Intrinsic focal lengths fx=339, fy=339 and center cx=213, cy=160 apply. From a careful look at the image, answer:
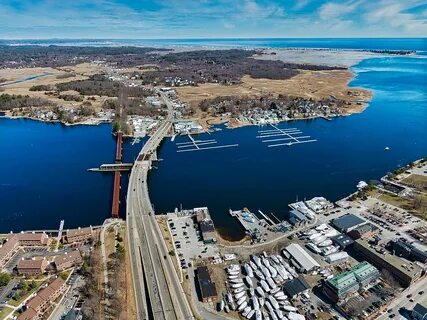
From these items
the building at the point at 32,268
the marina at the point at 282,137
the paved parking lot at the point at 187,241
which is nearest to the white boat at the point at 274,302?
the paved parking lot at the point at 187,241

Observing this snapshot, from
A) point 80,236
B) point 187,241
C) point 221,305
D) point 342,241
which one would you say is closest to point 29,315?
point 80,236

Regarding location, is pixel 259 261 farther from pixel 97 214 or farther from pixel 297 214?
pixel 97 214

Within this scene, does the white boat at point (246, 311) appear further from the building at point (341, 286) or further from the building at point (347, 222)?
the building at point (347, 222)

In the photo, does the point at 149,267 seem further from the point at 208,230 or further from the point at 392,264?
the point at 392,264

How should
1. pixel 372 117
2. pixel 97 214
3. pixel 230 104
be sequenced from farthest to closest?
pixel 230 104 → pixel 372 117 → pixel 97 214

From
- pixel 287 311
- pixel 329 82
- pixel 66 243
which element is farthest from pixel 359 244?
pixel 329 82

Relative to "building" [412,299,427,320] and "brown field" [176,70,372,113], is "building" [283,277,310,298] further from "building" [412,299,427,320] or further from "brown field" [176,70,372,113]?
"brown field" [176,70,372,113]
